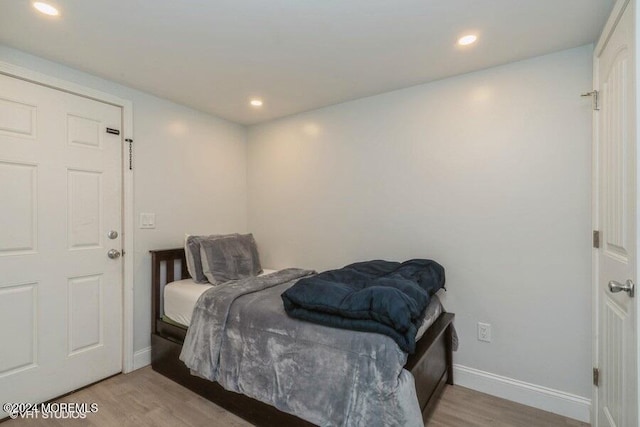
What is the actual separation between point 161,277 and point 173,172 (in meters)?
0.94

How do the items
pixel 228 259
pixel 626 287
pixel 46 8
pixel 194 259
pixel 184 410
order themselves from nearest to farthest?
pixel 626 287
pixel 46 8
pixel 184 410
pixel 194 259
pixel 228 259

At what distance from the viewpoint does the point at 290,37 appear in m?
1.76

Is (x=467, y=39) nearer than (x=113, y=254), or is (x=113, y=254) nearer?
(x=467, y=39)

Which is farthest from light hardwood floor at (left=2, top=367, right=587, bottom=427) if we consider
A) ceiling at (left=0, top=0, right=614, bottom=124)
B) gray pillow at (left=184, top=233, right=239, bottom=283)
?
ceiling at (left=0, top=0, right=614, bottom=124)

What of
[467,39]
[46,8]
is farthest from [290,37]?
[46,8]

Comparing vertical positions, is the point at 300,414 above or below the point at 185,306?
below

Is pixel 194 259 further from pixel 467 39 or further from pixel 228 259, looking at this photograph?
pixel 467 39

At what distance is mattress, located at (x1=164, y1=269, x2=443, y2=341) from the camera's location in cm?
220

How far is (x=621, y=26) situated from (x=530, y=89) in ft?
2.31

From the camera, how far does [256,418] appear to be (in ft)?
5.85

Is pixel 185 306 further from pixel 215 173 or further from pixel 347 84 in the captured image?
pixel 347 84

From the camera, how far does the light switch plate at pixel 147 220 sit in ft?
8.22

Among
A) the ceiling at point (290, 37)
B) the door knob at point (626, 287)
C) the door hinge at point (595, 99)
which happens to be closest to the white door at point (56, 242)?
the ceiling at point (290, 37)

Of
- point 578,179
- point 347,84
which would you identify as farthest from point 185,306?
point 578,179
